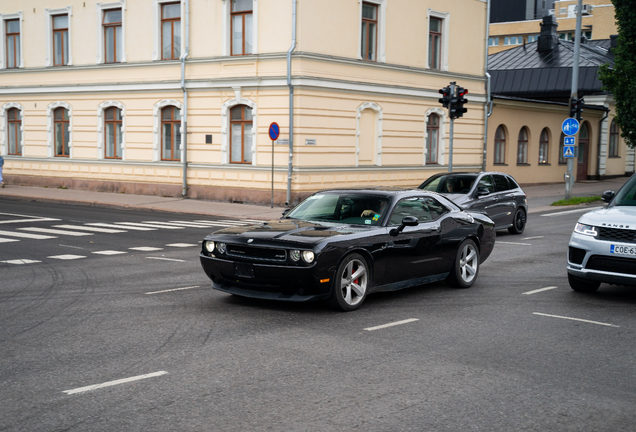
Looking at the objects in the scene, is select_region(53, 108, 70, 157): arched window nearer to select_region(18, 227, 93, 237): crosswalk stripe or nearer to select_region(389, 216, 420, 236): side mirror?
select_region(18, 227, 93, 237): crosswalk stripe

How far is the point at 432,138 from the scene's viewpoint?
30.8 meters

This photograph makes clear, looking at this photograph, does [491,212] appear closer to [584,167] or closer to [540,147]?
[540,147]

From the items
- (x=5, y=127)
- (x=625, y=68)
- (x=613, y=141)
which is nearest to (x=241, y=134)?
(x=5, y=127)

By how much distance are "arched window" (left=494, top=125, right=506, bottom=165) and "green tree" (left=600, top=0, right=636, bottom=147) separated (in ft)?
19.5

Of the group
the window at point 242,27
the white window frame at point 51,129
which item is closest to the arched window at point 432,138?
the window at point 242,27

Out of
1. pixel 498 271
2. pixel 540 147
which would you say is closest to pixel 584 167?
pixel 540 147

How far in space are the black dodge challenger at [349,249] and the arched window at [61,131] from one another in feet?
80.0

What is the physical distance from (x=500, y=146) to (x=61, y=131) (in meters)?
20.3

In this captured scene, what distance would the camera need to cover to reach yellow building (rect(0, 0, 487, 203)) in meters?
25.5

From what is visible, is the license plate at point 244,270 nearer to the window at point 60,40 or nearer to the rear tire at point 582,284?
the rear tire at point 582,284

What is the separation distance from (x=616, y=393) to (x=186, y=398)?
10.6 ft

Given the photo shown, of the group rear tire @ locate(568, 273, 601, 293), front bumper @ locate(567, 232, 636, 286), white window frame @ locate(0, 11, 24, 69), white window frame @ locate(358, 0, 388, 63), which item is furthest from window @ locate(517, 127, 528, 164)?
front bumper @ locate(567, 232, 636, 286)

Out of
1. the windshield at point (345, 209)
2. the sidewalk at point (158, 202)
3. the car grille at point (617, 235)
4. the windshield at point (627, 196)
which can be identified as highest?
the windshield at point (627, 196)

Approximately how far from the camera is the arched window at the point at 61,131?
31578 millimetres
